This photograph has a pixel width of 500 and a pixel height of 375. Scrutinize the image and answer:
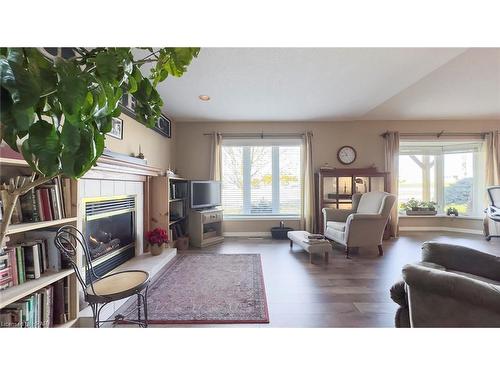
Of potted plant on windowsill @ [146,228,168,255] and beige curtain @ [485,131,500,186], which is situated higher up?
beige curtain @ [485,131,500,186]

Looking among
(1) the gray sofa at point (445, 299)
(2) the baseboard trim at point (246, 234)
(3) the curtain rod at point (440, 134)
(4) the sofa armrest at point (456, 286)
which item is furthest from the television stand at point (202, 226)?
Result: (3) the curtain rod at point (440, 134)

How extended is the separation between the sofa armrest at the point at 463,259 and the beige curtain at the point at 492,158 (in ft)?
14.8

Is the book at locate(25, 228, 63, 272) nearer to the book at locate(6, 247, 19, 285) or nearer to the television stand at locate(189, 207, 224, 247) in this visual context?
the book at locate(6, 247, 19, 285)

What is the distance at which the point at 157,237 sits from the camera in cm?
286

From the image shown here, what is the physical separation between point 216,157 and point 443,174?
5405 millimetres

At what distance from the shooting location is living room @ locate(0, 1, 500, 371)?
2.03ft

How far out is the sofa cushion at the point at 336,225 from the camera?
337 cm

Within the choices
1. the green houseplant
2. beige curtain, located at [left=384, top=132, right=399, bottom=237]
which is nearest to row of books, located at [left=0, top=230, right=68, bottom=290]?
the green houseplant

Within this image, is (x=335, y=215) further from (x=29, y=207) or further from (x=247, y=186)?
(x=29, y=207)

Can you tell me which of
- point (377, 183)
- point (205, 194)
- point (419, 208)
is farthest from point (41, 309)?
point (419, 208)

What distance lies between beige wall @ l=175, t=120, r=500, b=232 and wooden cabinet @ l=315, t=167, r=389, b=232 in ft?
1.32
